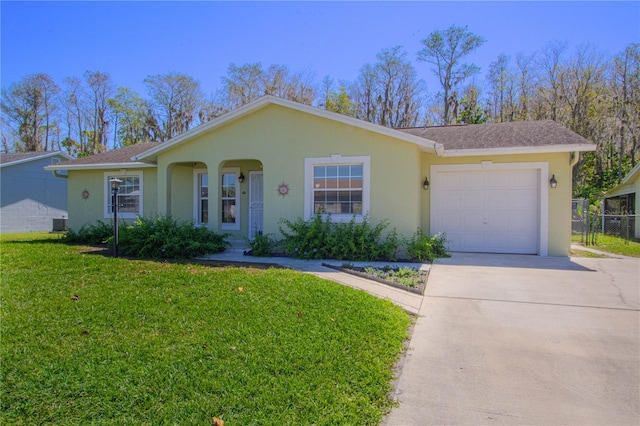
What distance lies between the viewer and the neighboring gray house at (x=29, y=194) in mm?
18484

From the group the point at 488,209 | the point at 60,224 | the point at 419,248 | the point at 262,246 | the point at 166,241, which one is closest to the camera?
the point at 419,248

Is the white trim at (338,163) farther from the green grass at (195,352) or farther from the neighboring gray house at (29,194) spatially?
the neighboring gray house at (29,194)

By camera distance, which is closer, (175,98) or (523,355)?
(523,355)

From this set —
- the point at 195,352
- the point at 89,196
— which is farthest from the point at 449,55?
the point at 195,352

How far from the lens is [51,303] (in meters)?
4.74

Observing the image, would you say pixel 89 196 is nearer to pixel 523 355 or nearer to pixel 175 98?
pixel 523 355

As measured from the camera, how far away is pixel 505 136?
35.6ft

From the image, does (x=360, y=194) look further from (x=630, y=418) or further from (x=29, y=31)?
(x=29, y=31)

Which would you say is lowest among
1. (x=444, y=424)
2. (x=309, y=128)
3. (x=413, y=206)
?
(x=444, y=424)

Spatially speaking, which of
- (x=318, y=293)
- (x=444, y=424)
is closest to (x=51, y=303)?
(x=318, y=293)

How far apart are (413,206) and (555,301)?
409 centimetres

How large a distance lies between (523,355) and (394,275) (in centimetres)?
340

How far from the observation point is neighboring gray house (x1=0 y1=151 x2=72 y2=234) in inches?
728

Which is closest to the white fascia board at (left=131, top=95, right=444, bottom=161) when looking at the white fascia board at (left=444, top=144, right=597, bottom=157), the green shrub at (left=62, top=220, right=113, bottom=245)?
the white fascia board at (left=444, top=144, right=597, bottom=157)
